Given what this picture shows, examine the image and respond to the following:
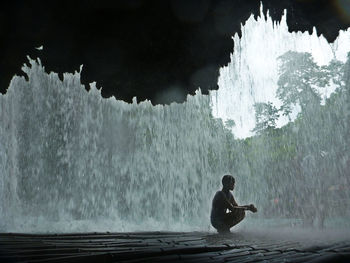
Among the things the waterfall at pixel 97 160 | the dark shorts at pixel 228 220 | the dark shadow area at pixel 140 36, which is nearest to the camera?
the dark shadow area at pixel 140 36

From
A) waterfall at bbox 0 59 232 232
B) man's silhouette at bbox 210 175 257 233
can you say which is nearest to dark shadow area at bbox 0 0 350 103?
man's silhouette at bbox 210 175 257 233

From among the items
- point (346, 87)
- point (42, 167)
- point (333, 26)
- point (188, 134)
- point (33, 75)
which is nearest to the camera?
point (333, 26)

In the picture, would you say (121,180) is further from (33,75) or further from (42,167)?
(33,75)

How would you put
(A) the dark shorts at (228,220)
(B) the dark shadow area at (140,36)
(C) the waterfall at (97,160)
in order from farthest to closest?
(C) the waterfall at (97,160) → (A) the dark shorts at (228,220) → (B) the dark shadow area at (140,36)

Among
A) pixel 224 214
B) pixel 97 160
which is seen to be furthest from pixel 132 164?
Answer: pixel 224 214

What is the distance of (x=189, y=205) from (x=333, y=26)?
16.6 m

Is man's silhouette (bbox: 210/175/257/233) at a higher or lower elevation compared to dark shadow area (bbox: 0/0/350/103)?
lower

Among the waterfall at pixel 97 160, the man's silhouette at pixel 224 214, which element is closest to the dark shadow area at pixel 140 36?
the man's silhouette at pixel 224 214

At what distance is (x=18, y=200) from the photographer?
15.5 m

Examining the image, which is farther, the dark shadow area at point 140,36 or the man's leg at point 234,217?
the man's leg at point 234,217

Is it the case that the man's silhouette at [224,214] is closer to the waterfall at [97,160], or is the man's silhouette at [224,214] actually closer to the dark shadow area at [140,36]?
the dark shadow area at [140,36]

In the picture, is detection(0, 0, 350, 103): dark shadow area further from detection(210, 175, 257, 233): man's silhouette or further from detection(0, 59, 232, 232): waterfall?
detection(0, 59, 232, 232): waterfall

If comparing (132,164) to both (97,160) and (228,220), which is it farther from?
(228,220)

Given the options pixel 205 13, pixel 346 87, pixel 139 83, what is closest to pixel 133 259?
pixel 139 83
